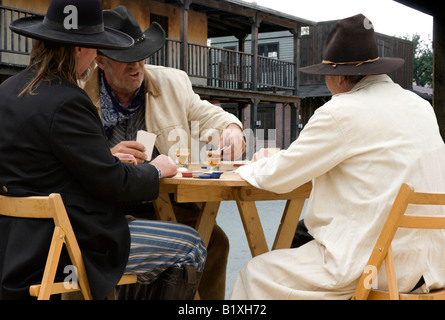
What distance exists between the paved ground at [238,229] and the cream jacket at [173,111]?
1.32 metres

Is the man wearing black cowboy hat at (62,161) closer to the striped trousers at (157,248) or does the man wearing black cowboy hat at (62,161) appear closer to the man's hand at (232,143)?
the striped trousers at (157,248)

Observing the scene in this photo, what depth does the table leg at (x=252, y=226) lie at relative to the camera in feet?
9.62

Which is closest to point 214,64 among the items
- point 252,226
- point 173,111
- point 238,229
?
point 238,229

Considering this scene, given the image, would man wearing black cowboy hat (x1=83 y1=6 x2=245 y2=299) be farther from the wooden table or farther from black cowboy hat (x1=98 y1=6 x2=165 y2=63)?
the wooden table

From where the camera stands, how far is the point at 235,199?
2865 mm

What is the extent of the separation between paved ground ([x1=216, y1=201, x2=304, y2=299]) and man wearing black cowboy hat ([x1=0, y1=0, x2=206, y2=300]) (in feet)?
7.18

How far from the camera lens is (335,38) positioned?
2.53 metres

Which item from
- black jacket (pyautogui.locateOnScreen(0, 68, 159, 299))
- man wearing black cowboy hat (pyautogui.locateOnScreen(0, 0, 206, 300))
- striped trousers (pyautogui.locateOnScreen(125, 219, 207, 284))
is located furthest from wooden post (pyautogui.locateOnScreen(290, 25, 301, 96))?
black jacket (pyautogui.locateOnScreen(0, 68, 159, 299))

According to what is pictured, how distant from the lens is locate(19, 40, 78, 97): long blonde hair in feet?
7.32

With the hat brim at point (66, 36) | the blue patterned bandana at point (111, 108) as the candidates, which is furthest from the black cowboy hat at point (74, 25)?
the blue patterned bandana at point (111, 108)

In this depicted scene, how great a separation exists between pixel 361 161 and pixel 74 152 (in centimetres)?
108

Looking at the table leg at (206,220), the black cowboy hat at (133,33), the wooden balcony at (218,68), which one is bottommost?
the table leg at (206,220)

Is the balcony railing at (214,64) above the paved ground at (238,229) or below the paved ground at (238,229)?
above
